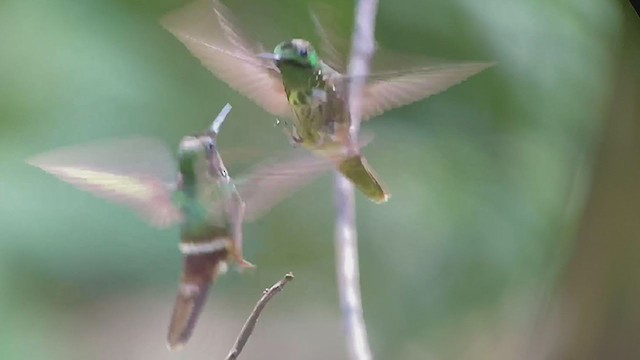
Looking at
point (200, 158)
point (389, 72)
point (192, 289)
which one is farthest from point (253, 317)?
point (389, 72)

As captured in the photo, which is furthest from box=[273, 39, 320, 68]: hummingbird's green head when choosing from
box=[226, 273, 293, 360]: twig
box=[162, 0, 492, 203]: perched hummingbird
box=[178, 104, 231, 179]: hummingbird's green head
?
box=[226, 273, 293, 360]: twig

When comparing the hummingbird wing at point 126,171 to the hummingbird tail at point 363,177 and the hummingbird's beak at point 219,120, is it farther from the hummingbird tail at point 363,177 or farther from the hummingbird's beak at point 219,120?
the hummingbird tail at point 363,177

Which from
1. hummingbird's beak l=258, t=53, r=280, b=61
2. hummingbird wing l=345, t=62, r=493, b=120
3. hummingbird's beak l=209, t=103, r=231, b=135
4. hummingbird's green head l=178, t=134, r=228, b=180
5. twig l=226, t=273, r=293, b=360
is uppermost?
hummingbird's beak l=258, t=53, r=280, b=61

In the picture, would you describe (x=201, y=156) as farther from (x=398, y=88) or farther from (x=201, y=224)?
(x=398, y=88)

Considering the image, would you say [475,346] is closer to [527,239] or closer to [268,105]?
[527,239]

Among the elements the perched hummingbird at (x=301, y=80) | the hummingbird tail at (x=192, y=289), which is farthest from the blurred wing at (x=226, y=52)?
the hummingbird tail at (x=192, y=289)

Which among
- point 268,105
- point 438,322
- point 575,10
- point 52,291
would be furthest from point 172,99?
point 575,10

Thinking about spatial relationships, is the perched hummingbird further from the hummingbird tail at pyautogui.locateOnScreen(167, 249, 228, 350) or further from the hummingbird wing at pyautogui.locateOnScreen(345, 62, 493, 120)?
the hummingbird tail at pyautogui.locateOnScreen(167, 249, 228, 350)
